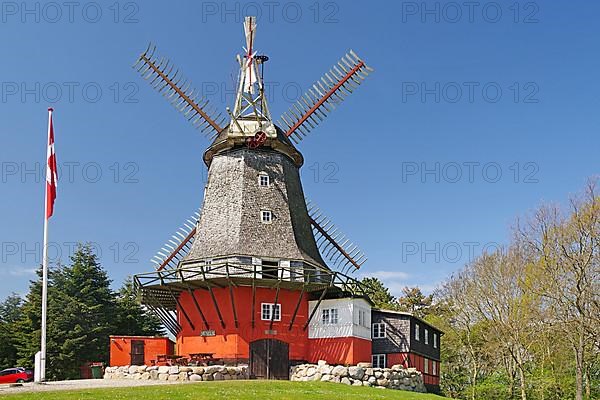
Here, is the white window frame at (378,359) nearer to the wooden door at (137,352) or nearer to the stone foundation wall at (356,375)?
the stone foundation wall at (356,375)

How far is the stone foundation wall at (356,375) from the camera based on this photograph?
90.3 feet

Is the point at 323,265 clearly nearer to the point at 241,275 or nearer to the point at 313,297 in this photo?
the point at 313,297

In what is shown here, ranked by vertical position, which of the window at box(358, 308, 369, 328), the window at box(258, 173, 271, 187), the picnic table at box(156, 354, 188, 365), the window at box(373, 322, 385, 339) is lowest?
the picnic table at box(156, 354, 188, 365)

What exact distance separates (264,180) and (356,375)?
416 inches

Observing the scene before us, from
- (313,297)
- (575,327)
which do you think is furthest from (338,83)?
(575,327)

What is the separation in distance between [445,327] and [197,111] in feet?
86.2

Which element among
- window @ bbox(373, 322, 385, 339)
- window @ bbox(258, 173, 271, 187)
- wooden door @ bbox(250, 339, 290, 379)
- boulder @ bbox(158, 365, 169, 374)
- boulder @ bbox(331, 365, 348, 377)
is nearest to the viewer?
boulder @ bbox(158, 365, 169, 374)

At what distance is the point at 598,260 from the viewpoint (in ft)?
109

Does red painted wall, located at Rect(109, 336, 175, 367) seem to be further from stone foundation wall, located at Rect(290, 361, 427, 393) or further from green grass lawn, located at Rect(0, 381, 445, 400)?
green grass lawn, located at Rect(0, 381, 445, 400)

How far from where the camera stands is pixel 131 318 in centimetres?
4709

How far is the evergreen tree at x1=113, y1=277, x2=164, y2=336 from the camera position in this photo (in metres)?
46.4

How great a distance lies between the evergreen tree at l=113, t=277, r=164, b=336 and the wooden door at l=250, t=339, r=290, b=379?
1816 centimetres

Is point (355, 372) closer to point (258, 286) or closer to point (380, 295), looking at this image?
point (258, 286)

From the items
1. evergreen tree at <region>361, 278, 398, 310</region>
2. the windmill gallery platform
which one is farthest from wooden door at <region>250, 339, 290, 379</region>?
evergreen tree at <region>361, 278, 398, 310</region>
